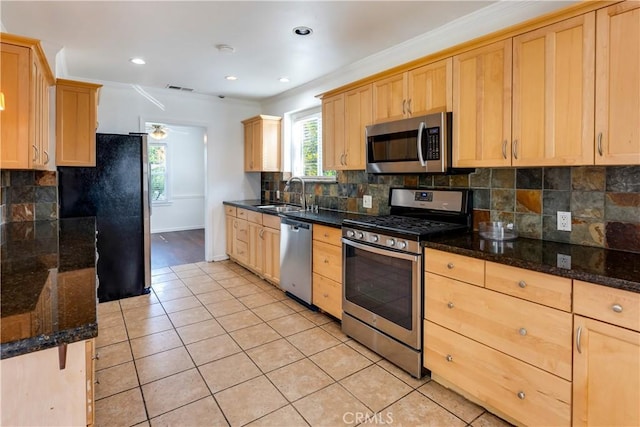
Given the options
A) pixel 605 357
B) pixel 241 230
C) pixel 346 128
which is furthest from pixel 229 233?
pixel 605 357

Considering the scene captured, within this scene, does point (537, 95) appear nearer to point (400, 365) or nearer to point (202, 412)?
point (400, 365)

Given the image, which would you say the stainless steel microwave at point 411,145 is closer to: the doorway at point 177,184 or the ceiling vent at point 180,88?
the ceiling vent at point 180,88

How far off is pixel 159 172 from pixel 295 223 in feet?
19.2

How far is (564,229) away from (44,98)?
3775 millimetres

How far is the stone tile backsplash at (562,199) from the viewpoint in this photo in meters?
1.81

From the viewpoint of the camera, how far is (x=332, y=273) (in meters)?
3.00

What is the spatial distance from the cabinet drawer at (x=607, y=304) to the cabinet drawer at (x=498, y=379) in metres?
0.37

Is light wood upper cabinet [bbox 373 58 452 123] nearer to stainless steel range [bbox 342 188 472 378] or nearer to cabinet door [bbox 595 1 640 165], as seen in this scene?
stainless steel range [bbox 342 188 472 378]

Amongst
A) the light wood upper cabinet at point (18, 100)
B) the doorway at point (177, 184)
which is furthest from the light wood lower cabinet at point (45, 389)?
the doorway at point (177, 184)

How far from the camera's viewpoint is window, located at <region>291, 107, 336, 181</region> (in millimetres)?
4379

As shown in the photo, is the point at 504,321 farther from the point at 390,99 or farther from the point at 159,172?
the point at 159,172

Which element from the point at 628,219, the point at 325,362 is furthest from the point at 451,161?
the point at 325,362

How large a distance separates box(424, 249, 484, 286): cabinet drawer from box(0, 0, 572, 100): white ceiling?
5.67 feet

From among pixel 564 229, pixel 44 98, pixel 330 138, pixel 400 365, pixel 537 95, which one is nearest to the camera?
pixel 537 95
